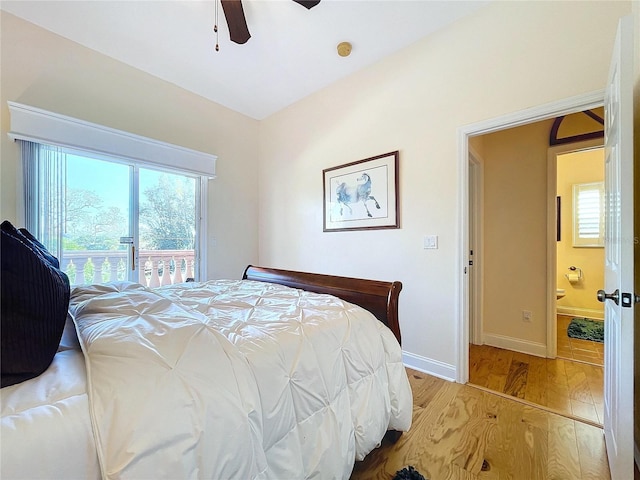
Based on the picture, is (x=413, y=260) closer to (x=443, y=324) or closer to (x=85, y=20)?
(x=443, y=324)

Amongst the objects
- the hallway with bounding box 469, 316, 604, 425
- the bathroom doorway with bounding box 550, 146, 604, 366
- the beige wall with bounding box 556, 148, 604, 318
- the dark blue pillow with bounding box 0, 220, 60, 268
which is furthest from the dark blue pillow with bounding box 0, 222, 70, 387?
the beige wall with bounding box 556, 148, 604, 318

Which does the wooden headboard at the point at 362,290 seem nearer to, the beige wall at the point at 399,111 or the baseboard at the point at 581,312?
the beige wall at the point at 399,111

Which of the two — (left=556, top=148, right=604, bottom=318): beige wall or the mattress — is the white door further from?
(left=556, top=148, right=604, bottom=318): beige wall

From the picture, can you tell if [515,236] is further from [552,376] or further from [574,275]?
[574,275]

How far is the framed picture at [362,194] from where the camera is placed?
2562mm

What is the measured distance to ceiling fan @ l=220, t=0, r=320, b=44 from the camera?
5.98ft

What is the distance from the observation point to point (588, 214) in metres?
4.03

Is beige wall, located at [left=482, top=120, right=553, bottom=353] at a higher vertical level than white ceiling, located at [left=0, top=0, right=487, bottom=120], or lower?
lower

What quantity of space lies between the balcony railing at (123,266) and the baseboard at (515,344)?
3.39 metres

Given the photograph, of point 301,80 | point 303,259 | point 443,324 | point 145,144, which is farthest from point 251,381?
point 301,80

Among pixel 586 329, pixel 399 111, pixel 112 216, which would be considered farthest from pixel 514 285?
pixel 112 216

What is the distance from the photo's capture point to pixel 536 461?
1.35m

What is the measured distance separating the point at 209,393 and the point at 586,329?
14.4 ft

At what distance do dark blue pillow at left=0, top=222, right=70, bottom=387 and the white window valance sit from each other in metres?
2.32
